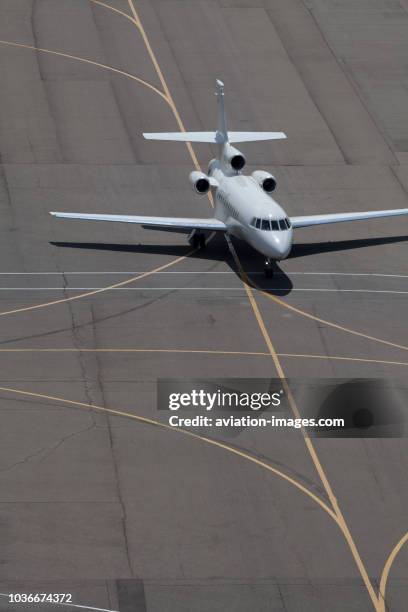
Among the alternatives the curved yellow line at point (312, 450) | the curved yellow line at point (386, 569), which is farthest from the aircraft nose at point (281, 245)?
the curved yellow line at point (386, 569)

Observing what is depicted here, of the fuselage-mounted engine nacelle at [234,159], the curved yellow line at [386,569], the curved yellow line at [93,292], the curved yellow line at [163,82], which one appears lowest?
the curved yellow line at [386,569]

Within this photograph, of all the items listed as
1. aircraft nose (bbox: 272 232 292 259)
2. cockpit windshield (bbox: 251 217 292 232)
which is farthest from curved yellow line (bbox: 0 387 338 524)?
cockpit windshield (bbox: 251 217 292 232)

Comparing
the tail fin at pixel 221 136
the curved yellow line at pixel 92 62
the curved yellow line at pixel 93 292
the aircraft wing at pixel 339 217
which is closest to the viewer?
the curved yellow line at pixel 93 292

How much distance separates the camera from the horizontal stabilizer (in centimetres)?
6281

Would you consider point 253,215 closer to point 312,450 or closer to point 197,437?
point 197,437

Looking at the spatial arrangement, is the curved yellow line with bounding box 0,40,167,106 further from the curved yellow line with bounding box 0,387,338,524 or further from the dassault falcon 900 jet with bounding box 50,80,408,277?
the curved yellow line with bounding box 0,387,338,524

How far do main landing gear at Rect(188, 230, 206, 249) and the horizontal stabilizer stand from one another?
444 centimetres

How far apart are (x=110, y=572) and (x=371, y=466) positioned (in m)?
11.0

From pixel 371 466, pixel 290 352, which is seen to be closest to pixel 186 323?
pixel 290 352

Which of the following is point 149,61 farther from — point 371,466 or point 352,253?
point 371,466

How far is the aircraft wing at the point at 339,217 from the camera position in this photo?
61.8 m

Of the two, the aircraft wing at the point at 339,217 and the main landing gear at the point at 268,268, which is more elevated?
the aircraft wing at the point at 339,217

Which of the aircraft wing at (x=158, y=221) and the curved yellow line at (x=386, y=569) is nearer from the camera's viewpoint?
the curved yellow line at (x=386, y=569)

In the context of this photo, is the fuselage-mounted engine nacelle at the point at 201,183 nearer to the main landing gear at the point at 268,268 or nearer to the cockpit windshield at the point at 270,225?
the cockpit windshield at the point at 270,225
